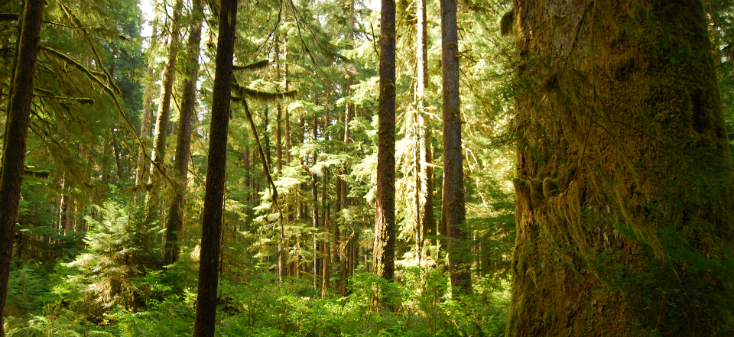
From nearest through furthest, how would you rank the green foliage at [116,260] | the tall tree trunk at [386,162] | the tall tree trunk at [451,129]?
the tall tree trunk at [386,162], the green foliage at [116,260], the tall tree trunk at [451,129]

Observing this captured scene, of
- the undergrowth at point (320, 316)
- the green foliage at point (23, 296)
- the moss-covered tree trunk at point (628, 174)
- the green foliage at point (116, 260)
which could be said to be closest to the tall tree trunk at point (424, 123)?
the undergrowth at point (320, 316)

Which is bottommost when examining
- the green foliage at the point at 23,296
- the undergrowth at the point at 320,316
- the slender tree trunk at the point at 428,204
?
the green foliage at the point at 23,296

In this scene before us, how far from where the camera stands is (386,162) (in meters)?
8.05

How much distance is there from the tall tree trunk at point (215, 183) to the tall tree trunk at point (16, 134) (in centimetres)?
269

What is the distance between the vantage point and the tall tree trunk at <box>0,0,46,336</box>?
486 centimetres

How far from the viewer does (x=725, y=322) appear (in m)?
1.81

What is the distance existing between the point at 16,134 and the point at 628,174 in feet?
24.0

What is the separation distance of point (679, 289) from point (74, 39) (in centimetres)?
974

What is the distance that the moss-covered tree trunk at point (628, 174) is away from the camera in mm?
1895

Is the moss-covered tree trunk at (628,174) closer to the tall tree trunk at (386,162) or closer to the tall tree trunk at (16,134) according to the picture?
the tall tree trunk at (386,162)

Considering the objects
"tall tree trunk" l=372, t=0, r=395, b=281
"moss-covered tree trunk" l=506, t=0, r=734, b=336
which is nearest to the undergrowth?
"tall tree trunk" l=372, t=0, r=395, b=281

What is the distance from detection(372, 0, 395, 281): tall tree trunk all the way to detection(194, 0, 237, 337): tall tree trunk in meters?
3.76

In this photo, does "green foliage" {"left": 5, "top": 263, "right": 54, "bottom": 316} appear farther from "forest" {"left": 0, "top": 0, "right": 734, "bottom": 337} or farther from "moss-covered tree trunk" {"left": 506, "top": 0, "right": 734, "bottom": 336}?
"moss-covered tree trunk" {"left": 506, "top": 0, "right": 734, "bottom": 336}

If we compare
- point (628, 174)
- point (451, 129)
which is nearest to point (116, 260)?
point (451, 129)
